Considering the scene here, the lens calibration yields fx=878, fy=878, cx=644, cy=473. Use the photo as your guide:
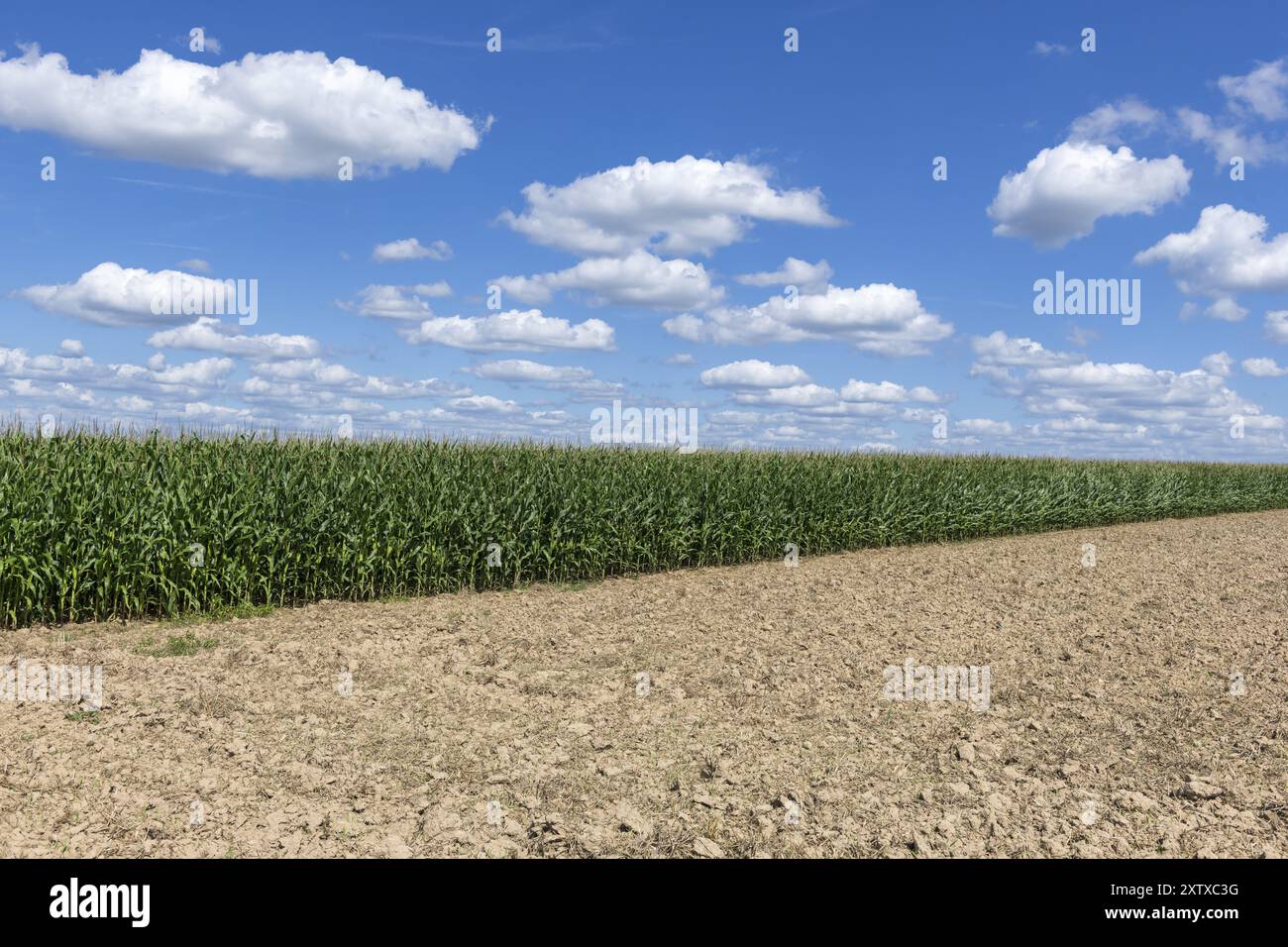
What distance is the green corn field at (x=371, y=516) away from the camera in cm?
1142

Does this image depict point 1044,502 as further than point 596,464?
Yes

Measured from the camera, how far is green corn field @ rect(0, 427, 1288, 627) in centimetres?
1142

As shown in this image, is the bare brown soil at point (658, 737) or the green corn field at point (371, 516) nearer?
the bare brown soil at point (658, 737)

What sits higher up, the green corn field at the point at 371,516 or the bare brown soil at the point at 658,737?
the green corn field at the point at 371,516

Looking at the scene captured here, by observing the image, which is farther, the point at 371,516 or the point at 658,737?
the point at 371,516

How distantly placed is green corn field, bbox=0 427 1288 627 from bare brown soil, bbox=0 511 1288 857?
30.4 inches

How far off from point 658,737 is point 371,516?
7691mm

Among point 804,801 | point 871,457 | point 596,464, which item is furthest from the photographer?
point 871,457

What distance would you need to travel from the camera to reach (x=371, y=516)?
13477 mm

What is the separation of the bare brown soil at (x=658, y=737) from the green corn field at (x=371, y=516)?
0.77m

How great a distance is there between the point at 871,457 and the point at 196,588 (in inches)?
705
